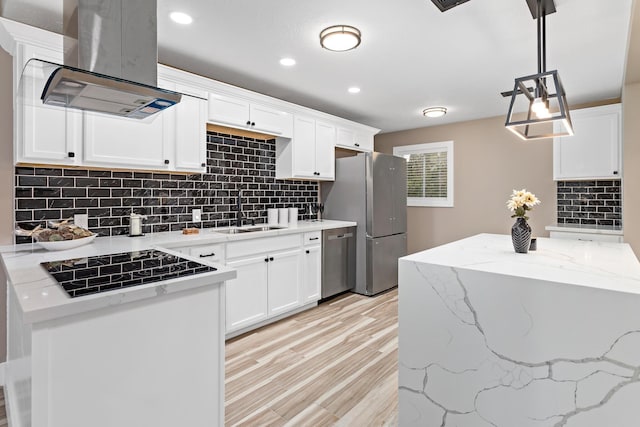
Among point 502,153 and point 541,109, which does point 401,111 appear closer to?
point 502,153

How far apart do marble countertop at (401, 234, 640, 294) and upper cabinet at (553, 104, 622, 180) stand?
182 cm

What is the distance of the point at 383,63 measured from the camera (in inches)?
114

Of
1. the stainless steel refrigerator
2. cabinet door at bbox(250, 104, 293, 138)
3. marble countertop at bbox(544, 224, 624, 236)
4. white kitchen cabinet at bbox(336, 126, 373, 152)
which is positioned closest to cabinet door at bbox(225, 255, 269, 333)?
cabinet door at bbox(250, 104, 293, 138)

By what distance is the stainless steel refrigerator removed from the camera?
162 inches

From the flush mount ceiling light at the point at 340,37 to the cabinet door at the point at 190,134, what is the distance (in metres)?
1.19

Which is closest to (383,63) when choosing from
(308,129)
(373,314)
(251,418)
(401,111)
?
(308,129)

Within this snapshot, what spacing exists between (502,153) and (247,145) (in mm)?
3475

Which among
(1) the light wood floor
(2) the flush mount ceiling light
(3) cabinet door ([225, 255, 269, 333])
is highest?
(2) the flush mount ceiling light

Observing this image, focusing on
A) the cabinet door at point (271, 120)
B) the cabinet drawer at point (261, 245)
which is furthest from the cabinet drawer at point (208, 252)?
the cabinet door at point (271, 120)

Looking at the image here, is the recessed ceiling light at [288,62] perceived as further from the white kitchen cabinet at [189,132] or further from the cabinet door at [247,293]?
the cabinet door at [247,293]

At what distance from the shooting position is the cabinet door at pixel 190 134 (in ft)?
9.14

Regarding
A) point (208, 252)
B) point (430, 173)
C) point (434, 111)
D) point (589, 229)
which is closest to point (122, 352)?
point (208, 252)

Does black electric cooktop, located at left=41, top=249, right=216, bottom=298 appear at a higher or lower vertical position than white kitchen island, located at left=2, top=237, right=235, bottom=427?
higher

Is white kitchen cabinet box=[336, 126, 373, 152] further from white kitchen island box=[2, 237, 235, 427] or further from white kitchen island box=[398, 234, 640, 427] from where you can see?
white kitchen island box=[2, 237, 235, 427]
